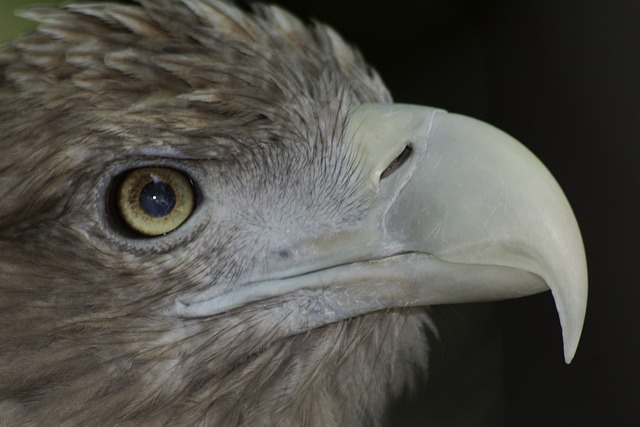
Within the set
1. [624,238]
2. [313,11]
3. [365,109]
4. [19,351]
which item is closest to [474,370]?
[624,238]

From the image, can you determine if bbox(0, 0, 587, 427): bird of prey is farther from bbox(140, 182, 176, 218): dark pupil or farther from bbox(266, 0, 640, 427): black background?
bbox(266, 0, 640, 427): black background

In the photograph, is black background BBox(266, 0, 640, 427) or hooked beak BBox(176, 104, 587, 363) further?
black background BBox(266, 0, 640, 427)

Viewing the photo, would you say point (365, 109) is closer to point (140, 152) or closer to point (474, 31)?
point (140, 152)

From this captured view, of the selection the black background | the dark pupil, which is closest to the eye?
the dark pupil

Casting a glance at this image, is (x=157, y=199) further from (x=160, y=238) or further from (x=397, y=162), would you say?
(x=397, y=162)

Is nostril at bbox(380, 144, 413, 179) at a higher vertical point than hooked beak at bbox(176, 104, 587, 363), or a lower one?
higher

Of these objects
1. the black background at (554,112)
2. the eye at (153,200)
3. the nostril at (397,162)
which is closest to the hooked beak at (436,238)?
the nostril at (397,162)

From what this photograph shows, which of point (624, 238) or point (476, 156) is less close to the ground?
point (476, 156)

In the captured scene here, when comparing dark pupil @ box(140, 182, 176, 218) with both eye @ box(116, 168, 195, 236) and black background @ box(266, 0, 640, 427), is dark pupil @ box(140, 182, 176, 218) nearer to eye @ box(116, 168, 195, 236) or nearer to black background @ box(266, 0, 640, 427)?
eye @ box(116, 168, 195, 236)

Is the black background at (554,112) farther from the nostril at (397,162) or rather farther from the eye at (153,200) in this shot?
the eye at (153,200)
